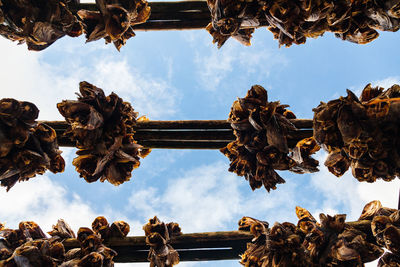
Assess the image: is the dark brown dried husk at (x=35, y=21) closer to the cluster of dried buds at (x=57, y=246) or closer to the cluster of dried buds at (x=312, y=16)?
the cluster of dried buds at (x=312, y=16)

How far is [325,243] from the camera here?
5.45 metres

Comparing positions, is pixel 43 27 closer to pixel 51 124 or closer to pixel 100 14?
pixel 100 14

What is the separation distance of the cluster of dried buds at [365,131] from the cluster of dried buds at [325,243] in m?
1.04

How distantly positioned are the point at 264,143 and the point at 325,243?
1.82 metres

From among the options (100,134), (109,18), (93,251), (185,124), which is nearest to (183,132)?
(185,124)

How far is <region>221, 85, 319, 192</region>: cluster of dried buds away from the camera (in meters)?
5.30

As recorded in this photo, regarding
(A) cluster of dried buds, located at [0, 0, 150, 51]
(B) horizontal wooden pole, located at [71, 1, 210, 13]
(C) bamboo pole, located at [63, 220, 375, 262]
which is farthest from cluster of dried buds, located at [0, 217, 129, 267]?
(B) horizontal wooden pole, located at [71, 1, 210, 13]

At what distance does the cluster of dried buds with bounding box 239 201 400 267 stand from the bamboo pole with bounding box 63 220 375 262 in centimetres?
56

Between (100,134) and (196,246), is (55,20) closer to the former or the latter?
(100,134)

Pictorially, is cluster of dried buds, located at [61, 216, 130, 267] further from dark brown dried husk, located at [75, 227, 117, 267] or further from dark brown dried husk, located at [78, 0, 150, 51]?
dark brown dried husk, located at [78, 0, 150, 51]

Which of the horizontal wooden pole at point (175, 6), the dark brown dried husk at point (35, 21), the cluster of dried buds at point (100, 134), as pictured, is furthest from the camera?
the horizontal wooden pole at point (175, 6)

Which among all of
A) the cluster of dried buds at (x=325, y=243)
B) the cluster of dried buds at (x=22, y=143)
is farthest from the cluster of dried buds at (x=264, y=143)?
the cluster of dried buds at (x=22, y=143)

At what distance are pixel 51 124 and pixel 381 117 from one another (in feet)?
17.0

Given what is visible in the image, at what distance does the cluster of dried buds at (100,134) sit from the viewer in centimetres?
511
